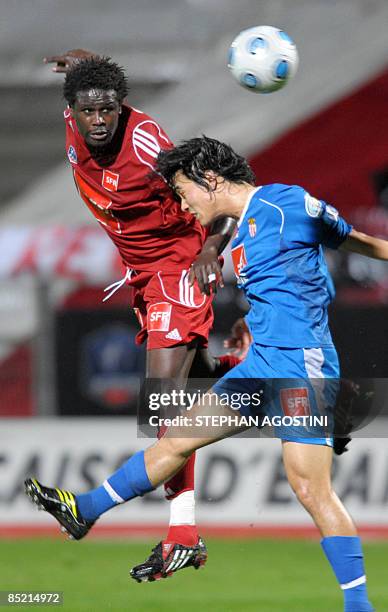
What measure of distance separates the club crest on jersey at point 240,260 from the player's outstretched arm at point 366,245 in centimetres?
49

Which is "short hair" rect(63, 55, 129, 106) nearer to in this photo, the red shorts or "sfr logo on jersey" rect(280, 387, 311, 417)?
the red shorts

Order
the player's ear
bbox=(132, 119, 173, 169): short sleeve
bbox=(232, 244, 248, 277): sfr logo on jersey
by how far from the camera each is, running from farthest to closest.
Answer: bbox=(132, 119, 173, 169): short sleeve
the player's ear
bbox=(232, 244, 248, 277): sfr logo on jersey

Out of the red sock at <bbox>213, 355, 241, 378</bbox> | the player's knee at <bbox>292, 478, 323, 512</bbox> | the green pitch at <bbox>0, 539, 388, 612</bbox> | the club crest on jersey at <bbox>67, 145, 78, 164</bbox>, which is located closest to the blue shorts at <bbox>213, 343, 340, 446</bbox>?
the player's knee at <bbox>292, 478, 323, 512</bbox>

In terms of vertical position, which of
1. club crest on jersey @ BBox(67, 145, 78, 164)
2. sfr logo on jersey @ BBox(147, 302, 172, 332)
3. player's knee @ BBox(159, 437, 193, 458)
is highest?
club crest on jersey @ BBox(67, 145, 78, 164)

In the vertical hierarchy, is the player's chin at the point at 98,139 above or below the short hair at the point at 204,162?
above

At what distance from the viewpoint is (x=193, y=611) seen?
7.36 meters

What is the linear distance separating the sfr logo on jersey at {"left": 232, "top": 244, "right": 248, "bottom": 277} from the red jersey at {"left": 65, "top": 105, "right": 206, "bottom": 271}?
0.99 metres

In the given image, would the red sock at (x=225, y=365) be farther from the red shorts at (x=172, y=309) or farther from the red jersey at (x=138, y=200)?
the red jersey at (x=138, y=200)

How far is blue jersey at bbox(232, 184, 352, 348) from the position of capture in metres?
5.45

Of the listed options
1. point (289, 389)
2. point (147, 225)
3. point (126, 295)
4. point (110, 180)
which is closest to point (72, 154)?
point (110, 180)

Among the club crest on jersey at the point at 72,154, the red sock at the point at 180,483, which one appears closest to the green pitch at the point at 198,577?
the red sock at the point at 180,483

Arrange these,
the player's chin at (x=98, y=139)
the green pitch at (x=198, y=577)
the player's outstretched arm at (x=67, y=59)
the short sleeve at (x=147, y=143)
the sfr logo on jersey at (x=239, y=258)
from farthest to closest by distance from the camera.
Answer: the green pitch at (x=198, y=577), the player's outstretched arm at (x=67, y=59), the short sleeve at (x=147, y=143), the player's chin at (x=98, y=139), the sfr logo on jersey at (x=239, y=258)

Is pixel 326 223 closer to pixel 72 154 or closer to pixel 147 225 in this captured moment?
pixel 147 225

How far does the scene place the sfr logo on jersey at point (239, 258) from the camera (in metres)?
5.55
